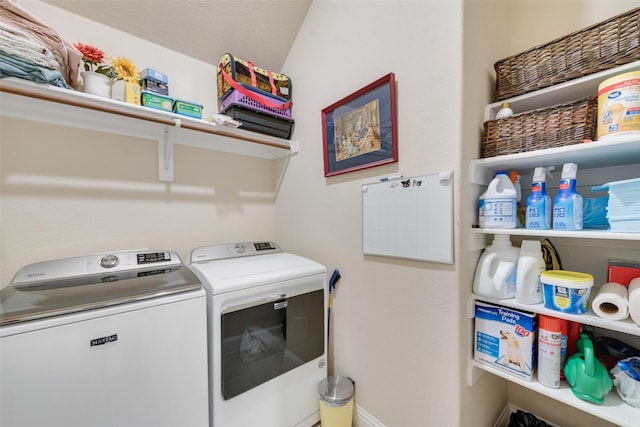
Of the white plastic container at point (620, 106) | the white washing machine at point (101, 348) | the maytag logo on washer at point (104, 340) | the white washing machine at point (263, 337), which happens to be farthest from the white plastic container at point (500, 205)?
the maytag logo on washer at point (104, 340)

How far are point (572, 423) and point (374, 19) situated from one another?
2.19 m

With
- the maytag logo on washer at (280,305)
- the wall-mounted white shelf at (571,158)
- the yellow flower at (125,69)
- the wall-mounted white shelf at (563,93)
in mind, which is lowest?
the maytag logo on washer at (280,305)

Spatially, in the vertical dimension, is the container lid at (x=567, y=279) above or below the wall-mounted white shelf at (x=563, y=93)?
below

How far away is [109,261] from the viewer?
1.16 meters

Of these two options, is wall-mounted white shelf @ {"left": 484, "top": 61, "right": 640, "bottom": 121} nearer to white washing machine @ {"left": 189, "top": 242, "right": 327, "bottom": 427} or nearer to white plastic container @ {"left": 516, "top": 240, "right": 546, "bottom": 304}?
white plastic container @ {"left": 516, "top": 240, "right": 546, "bottom": 304}

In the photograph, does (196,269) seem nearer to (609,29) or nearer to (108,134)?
(108,134)

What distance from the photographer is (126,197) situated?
1.47 m

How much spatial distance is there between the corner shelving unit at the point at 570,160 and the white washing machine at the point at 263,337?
0.77 meters

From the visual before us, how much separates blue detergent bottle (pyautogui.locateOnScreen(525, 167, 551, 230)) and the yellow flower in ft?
6.45

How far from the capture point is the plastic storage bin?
129 cm

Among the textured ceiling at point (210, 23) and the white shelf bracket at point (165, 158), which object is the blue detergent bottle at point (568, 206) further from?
the white shelf bracket at point (165, 158)

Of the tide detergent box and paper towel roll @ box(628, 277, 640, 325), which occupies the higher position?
paper towel roll @ box(628, 277, 640, 325)

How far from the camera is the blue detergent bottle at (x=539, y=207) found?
2.95ft

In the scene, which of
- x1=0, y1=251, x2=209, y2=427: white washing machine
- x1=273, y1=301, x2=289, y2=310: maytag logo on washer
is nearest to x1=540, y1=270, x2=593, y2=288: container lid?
x1=273, y1=301, x2=289, y2=310: maytag logo on washer
